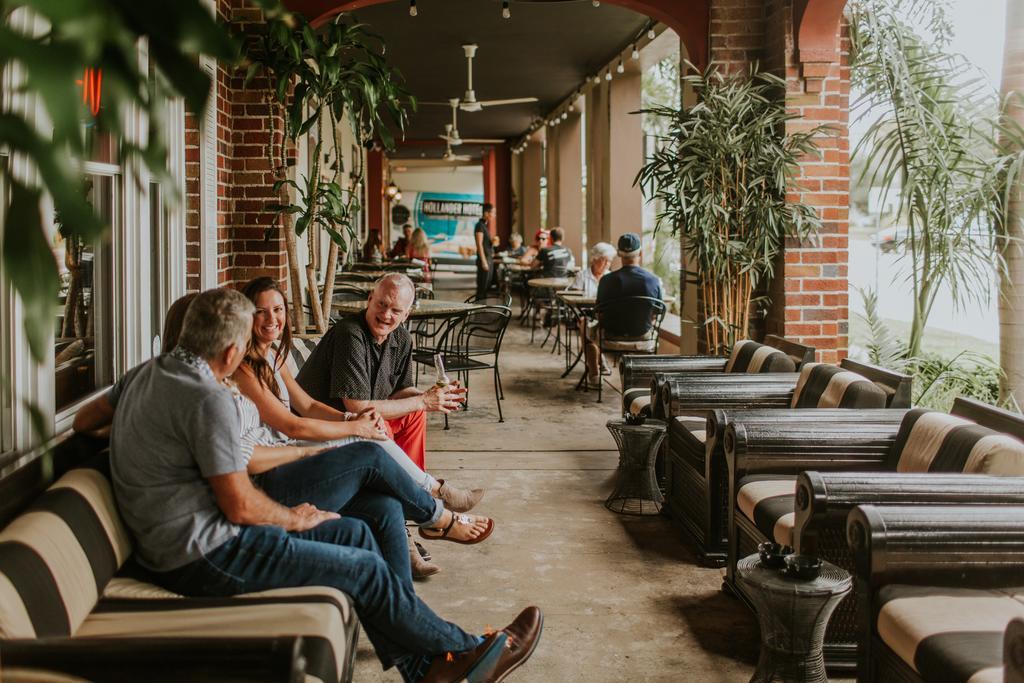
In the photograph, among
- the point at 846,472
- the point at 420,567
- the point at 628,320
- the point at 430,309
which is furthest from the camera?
the point at 628,320

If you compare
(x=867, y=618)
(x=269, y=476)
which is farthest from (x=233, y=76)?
(x=867, y=618)

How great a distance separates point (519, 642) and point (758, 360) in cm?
254

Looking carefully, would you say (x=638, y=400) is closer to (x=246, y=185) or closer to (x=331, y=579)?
(x=246, y=185)

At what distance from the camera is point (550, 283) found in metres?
10.8

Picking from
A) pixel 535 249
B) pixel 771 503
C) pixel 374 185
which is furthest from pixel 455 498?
pixel 374 185

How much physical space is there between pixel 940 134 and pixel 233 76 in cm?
417

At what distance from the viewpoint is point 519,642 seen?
290cm

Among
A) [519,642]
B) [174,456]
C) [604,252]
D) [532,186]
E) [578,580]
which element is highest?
[532,186]

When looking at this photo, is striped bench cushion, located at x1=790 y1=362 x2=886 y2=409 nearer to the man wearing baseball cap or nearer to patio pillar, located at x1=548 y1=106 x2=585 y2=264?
the man wearing baseball cap

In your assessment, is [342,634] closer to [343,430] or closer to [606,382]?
[343,430]

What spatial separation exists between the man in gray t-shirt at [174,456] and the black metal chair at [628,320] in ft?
17.9

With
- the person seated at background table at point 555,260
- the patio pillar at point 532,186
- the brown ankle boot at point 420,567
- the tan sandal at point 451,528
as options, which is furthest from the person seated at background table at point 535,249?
the tan sandal at point 451,528

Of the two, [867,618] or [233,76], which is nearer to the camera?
[867,618]

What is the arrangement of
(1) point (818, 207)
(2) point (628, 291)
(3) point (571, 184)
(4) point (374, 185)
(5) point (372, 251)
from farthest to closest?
(4) point (374, 185)
(3) point (571, 184)
(5) point (372, 251)
(2) point (628, 291)
(1) point (818, 207)
